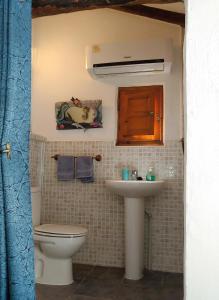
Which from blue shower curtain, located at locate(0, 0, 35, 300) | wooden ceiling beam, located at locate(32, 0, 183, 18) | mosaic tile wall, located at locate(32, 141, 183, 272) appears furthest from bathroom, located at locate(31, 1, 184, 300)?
wooden ceiling beam, located at locate(32, 0, 183, 18)

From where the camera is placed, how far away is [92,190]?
3.11 metres

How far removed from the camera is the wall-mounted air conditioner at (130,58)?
2.86 metres

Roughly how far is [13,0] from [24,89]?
19.3 inches

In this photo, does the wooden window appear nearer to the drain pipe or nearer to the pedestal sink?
the pedestal sink

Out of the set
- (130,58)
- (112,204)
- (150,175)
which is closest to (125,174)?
→ (150,175)

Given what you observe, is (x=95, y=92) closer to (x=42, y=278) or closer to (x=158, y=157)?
(x=158, y=157)

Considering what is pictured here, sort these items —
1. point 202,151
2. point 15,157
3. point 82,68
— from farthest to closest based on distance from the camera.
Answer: point 82,68 → point 15,157 → point 202,151

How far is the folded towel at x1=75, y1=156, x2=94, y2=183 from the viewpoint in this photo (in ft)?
9.92

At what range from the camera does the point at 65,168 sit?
10.2 ft

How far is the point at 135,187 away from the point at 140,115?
2.91 feet

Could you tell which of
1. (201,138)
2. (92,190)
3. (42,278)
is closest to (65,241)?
(42,278)

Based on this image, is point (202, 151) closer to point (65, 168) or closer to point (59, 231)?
point (59, 231)

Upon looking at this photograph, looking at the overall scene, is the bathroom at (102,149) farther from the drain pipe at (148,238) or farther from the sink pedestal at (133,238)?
the sink pedestal at (133,238)

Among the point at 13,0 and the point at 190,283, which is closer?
the point at 190,283
